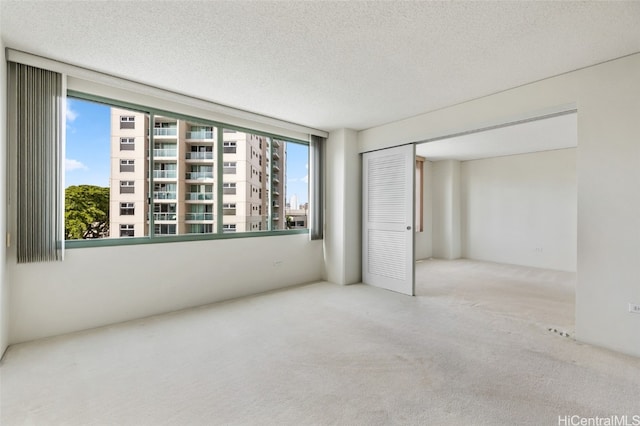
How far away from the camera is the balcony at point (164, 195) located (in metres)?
3.65

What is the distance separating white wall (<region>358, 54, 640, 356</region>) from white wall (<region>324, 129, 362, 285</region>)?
265 cm

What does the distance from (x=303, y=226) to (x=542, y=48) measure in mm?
3855

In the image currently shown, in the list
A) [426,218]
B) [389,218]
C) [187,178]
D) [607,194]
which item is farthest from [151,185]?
[426,218]

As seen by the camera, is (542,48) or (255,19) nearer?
(255,19)

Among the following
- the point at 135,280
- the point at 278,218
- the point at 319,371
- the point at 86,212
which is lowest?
the point at 319,371

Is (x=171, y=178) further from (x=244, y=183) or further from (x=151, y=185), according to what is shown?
(x=244, y=183)

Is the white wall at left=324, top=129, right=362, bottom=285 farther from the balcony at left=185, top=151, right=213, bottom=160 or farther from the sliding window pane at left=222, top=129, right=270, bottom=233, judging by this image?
the balcony at left=185, top=151, right=213, bottom=160

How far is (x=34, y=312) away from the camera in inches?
110

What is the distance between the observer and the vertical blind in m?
2.68

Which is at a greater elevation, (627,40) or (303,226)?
(627,40)

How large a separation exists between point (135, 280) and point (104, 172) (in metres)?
1.25

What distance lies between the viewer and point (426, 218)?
314 inches

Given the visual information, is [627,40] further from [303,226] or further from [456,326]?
[303,226]

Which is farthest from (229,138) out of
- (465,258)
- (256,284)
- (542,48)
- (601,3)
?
(465,258)
